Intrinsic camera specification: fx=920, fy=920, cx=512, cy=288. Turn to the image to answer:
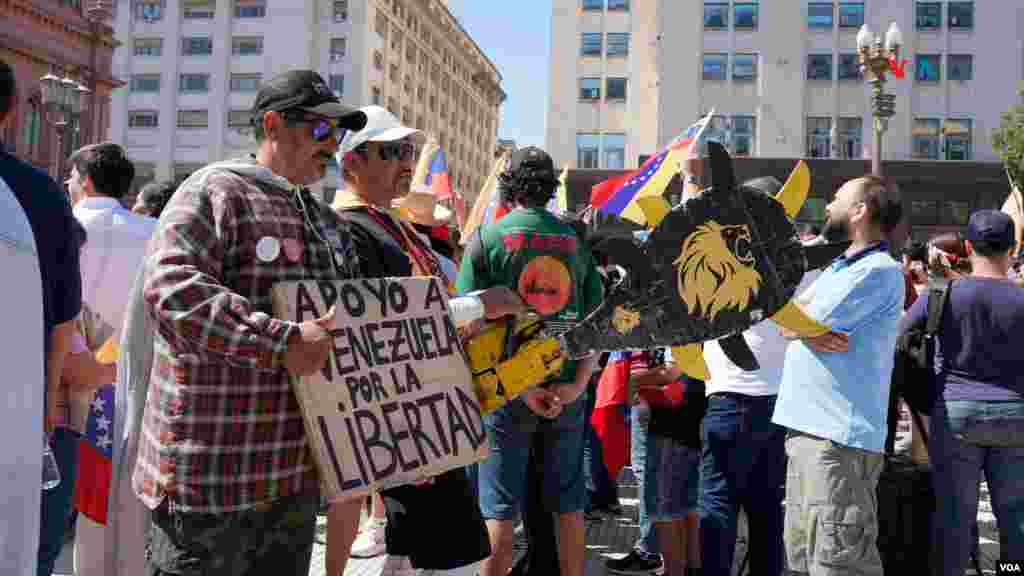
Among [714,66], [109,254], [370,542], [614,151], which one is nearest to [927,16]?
[714,66]

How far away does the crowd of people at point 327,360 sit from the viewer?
7.24 feet

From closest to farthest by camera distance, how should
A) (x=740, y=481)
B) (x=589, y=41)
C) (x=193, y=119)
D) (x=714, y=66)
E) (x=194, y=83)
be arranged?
(x=740, y=481) < (x=714, y=66) < (x=589, y=41) < (x=193, y=119) < (x=194, y=83)

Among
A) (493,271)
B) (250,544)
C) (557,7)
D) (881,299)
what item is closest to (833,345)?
(881,299)

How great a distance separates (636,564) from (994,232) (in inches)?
101

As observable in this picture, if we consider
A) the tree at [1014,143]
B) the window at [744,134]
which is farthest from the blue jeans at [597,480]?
the window at [744,134]

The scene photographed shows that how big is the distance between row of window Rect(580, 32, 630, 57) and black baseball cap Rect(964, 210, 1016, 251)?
3750 centimetres

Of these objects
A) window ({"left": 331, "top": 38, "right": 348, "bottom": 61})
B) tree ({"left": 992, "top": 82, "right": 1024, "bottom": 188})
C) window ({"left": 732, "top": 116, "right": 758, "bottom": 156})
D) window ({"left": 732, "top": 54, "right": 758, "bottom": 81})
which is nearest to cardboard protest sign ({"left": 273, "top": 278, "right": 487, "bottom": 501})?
tree ({"left": 992, "top": 82, "right": 1024, "bottom": 188})

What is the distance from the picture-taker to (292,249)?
7.78 feet

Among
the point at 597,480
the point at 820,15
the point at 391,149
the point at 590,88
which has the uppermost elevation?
the point at 820,15

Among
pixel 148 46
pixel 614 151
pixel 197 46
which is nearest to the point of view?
pixel 614 151

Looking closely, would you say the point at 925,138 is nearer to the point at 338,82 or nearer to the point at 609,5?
the point at 609,5

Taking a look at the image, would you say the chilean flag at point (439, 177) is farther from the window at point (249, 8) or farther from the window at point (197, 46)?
the window at point (197, 46)

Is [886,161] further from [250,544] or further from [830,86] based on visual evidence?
[250,544]

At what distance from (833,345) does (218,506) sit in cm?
246
